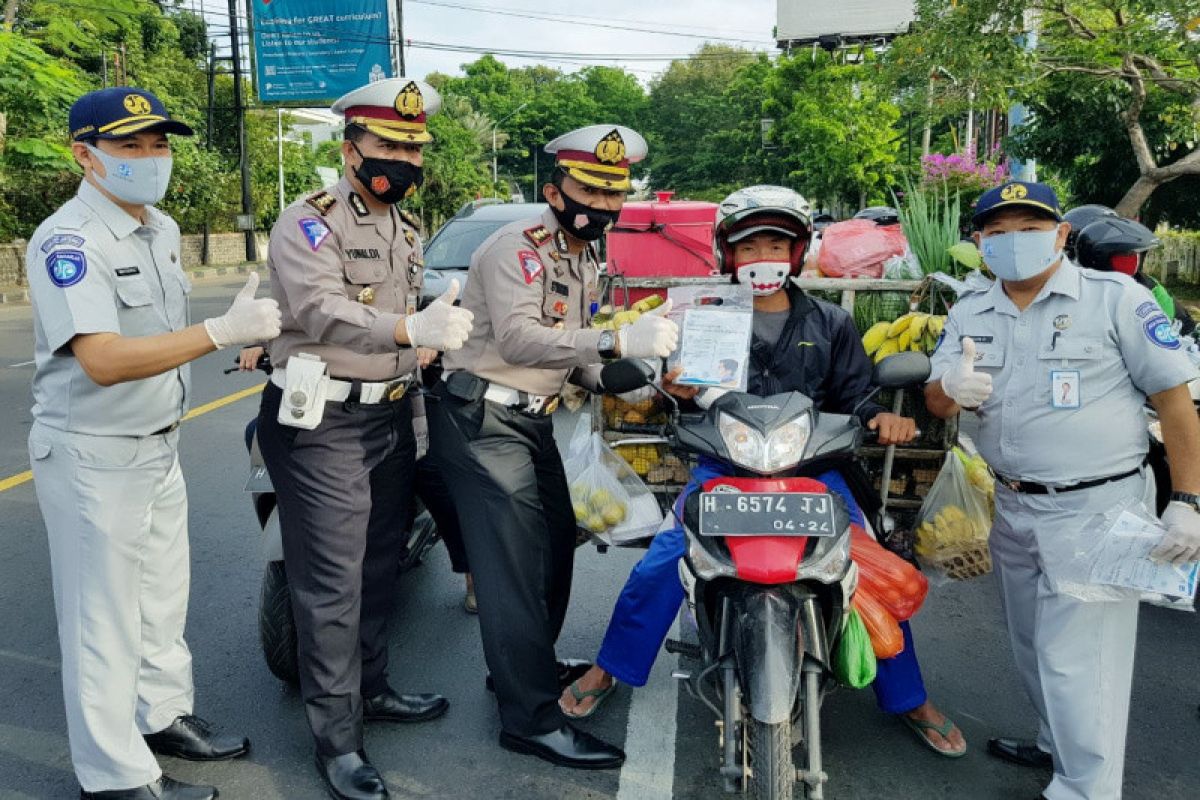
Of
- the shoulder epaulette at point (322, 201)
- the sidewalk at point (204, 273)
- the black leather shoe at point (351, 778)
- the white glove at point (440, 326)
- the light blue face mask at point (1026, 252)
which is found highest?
the shoulder epaulette at point (322, 201)

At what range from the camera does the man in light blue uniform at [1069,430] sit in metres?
2.81

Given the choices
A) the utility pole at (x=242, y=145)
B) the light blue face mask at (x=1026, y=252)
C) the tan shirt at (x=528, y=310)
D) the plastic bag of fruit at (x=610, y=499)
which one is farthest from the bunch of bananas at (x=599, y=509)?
the utility pole at (x=242, y=145)

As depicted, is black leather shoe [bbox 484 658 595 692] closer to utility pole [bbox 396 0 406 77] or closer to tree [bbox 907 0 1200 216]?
tree [bbox 907 0 1200 216]

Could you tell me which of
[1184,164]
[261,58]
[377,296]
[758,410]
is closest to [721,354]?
[758,410]

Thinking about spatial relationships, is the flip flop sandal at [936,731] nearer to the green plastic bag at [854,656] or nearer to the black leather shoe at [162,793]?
the green plastic bag at [854,656]

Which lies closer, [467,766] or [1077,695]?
[1077,695]

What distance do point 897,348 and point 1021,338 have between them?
935 mm

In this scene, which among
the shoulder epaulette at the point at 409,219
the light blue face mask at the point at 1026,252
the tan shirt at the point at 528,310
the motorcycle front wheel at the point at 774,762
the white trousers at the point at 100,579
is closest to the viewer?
the motorcycle front wheel at the point at 774,762

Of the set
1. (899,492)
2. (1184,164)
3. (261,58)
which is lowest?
(899,492)

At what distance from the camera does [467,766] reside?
10.8 feet

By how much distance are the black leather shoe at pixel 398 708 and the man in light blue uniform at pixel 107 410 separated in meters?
0.64

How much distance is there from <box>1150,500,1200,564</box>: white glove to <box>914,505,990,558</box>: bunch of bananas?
2.23 feet

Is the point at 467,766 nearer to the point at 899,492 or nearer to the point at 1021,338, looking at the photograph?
the point at 899,492

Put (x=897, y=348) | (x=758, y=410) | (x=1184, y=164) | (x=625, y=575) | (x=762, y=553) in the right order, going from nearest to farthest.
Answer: (x=762, y=553), (x=758, y=410), (x=897, y=348), (x=625, y=575), (x=1184, y=164)
